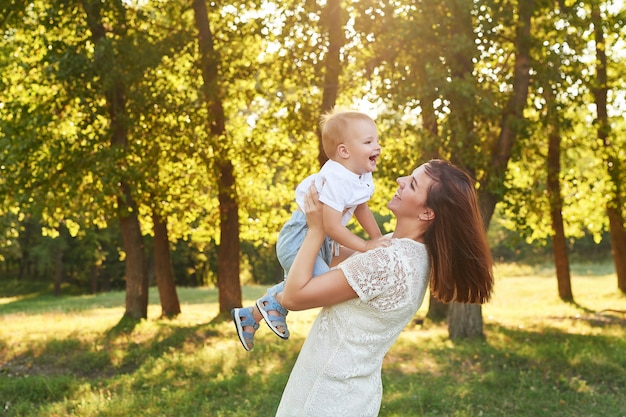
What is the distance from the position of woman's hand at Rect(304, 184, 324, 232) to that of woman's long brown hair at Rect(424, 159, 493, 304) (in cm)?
47

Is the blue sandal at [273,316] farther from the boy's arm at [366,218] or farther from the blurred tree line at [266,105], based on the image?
the blurred tree line at [266,105]

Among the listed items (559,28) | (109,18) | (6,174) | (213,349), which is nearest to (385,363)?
(213,349)

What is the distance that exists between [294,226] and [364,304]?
89 centimetres

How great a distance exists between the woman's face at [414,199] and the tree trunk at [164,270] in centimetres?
1679

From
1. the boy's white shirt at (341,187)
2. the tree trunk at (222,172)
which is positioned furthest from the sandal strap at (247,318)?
the tree trunk at (222,172)

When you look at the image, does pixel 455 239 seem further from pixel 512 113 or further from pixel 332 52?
pixel 332 52

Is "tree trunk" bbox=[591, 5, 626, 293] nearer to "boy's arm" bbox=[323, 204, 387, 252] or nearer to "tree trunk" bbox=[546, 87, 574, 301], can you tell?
"tree trunk" bbox=[546, 87, 574, 301]

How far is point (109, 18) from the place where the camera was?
53.2 feet

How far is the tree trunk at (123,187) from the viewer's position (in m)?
14.9

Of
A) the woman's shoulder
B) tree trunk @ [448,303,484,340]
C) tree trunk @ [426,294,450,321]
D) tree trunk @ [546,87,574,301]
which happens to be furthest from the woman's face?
tree trunk @ [426,294,450,321]

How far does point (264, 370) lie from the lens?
1062 cm

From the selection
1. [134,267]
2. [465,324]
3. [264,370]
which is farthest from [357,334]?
[134,267]

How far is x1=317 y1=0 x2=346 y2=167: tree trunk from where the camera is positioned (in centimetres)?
1527

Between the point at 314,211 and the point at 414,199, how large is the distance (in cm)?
44
